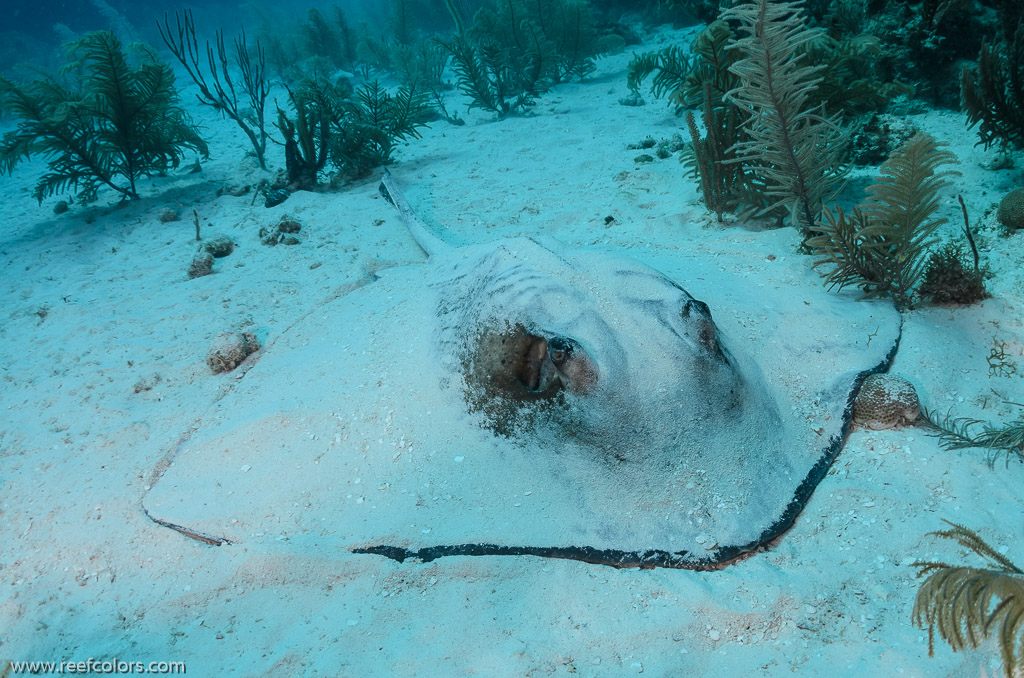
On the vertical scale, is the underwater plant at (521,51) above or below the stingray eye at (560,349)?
above

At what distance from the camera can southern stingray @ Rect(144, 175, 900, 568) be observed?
243 centimetres

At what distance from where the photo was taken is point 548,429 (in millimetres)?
2689

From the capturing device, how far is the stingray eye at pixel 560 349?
262 cm

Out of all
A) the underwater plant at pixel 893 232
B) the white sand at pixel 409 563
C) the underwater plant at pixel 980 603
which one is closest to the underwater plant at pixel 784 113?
the underwater plant at pixel 893 232

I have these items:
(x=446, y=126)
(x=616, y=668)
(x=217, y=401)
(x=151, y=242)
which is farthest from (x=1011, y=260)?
(x=446, y=126)

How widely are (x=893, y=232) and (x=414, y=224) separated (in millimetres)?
5142

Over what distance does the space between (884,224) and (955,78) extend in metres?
3.90

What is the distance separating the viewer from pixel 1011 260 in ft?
13.8

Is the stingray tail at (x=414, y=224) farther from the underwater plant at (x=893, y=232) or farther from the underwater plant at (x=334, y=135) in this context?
the underwater plant at (x=893, y=232)

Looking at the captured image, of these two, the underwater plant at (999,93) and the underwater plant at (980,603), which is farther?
the underwater plant at (999,93)

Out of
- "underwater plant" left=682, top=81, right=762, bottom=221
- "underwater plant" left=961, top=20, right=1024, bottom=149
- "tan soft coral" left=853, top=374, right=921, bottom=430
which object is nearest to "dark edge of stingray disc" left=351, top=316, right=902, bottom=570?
"tan soft coral" left=853, top=374, right=921, bottom=430

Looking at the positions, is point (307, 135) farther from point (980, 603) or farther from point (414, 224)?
Answer: point (980, 603)

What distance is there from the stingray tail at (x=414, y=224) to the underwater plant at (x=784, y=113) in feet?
11.0

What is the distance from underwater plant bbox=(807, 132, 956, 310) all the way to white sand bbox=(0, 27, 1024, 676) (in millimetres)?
414
